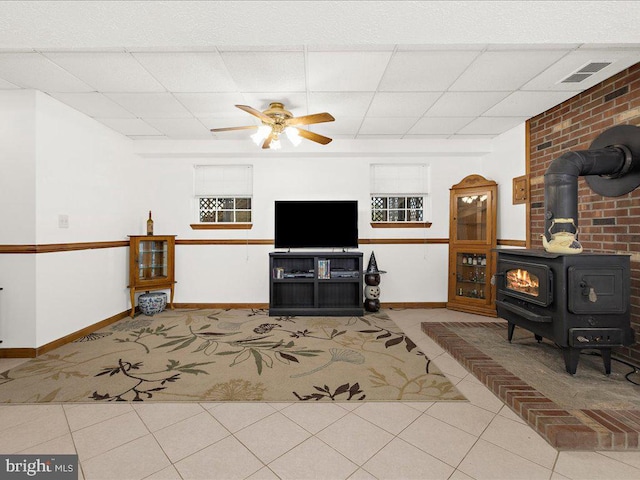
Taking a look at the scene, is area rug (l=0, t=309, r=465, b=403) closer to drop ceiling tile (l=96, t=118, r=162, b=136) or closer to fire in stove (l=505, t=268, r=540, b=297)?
fire in stove (l=505, t=268, r=540, b=297)

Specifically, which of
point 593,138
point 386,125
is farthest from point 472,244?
point 386,125

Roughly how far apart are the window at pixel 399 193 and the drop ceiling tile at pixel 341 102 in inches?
58.4

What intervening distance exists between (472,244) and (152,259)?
4818 mm

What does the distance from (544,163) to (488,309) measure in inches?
80.0

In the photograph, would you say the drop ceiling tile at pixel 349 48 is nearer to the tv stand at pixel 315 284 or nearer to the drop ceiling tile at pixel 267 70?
the drop ceiling tile at pixel 267 70

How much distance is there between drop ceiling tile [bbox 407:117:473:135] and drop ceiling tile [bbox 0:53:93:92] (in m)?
3.76

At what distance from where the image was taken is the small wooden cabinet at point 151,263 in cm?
422

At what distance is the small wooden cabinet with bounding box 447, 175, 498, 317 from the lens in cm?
423

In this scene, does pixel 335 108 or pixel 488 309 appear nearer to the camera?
pixel 335 108

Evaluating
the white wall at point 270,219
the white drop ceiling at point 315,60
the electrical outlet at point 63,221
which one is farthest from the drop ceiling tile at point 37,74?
the white wall at point 270,219

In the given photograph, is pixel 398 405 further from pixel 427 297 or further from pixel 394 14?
pixel 427 297

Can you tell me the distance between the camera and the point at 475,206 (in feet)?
14.6

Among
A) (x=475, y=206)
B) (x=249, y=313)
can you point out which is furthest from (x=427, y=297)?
(x=249, y=313)

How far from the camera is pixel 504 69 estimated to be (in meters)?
2.61
